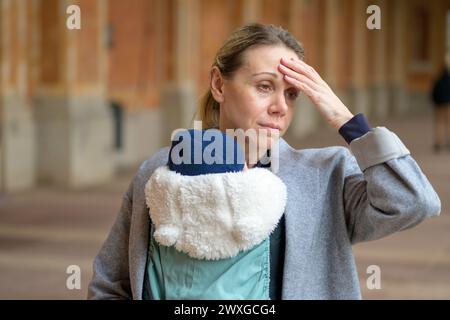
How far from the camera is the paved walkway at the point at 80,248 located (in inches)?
276

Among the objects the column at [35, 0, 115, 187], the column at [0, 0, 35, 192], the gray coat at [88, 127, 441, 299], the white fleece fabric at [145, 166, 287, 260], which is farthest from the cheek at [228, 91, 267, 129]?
the column at [35, 0, 115, 187]

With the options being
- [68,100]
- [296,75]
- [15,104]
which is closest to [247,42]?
[296,75]

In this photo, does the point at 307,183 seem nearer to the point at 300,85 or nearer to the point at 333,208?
the point at 333,208

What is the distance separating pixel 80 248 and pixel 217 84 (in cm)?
638

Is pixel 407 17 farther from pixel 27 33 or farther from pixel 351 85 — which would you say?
pixel 27 33

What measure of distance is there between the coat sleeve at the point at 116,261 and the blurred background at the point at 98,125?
7.61ft

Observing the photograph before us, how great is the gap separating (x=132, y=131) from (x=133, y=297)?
14.0 metres

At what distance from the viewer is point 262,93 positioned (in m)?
2.27

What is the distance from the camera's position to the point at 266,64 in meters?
2.28

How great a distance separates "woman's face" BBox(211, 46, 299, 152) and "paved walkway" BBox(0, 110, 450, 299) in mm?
4432

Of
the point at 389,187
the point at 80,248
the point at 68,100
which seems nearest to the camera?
the point at 389,187

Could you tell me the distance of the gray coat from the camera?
7.06 ft

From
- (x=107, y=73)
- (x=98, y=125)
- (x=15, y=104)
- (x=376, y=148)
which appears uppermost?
(x=376, y=148)
